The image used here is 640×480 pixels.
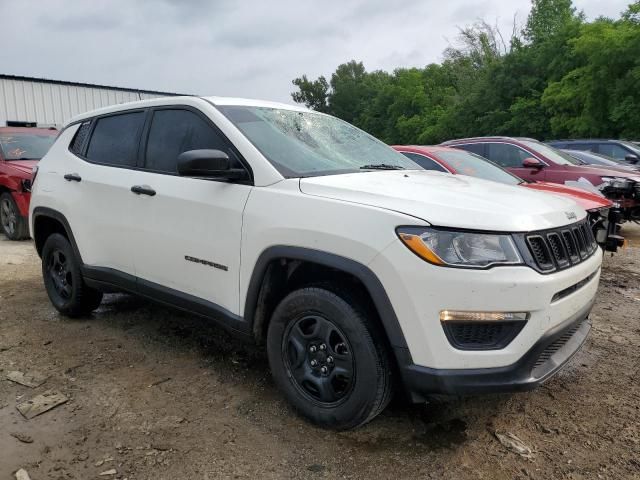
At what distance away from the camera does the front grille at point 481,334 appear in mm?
2232

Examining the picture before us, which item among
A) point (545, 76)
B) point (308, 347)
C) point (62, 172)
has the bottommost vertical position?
point (308, 347)

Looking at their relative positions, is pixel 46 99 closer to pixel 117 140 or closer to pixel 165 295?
pixel 117 140

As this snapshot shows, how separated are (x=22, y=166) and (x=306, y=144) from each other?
20.9 feet

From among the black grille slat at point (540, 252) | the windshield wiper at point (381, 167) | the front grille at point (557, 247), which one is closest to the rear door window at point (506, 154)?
the windshield wiper at point (381, 167)

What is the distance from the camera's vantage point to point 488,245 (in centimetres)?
225

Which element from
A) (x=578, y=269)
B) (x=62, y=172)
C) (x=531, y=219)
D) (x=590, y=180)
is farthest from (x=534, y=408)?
(x=590, y=180)

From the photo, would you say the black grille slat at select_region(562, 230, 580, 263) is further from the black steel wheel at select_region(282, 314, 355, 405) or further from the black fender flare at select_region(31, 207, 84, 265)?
the black fender flare at select_region(31, 207, 84, 265)

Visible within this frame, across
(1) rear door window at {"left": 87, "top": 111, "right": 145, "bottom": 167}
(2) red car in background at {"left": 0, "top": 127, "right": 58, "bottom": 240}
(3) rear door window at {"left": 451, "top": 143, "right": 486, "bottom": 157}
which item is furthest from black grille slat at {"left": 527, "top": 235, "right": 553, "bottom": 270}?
(2) red car in background at {"left": 0, "top": 127, "right": 58, "bottom": 240}

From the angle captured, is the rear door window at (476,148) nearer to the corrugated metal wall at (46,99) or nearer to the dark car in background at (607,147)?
the dark car in background at (607,147)

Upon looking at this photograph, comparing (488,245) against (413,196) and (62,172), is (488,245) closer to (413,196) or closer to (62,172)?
(413,196)

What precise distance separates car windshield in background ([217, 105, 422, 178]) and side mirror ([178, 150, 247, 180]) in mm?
242

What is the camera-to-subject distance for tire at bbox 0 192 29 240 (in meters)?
7.84

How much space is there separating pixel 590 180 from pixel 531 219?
6.14m

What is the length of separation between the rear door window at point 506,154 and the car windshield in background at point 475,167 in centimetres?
172
